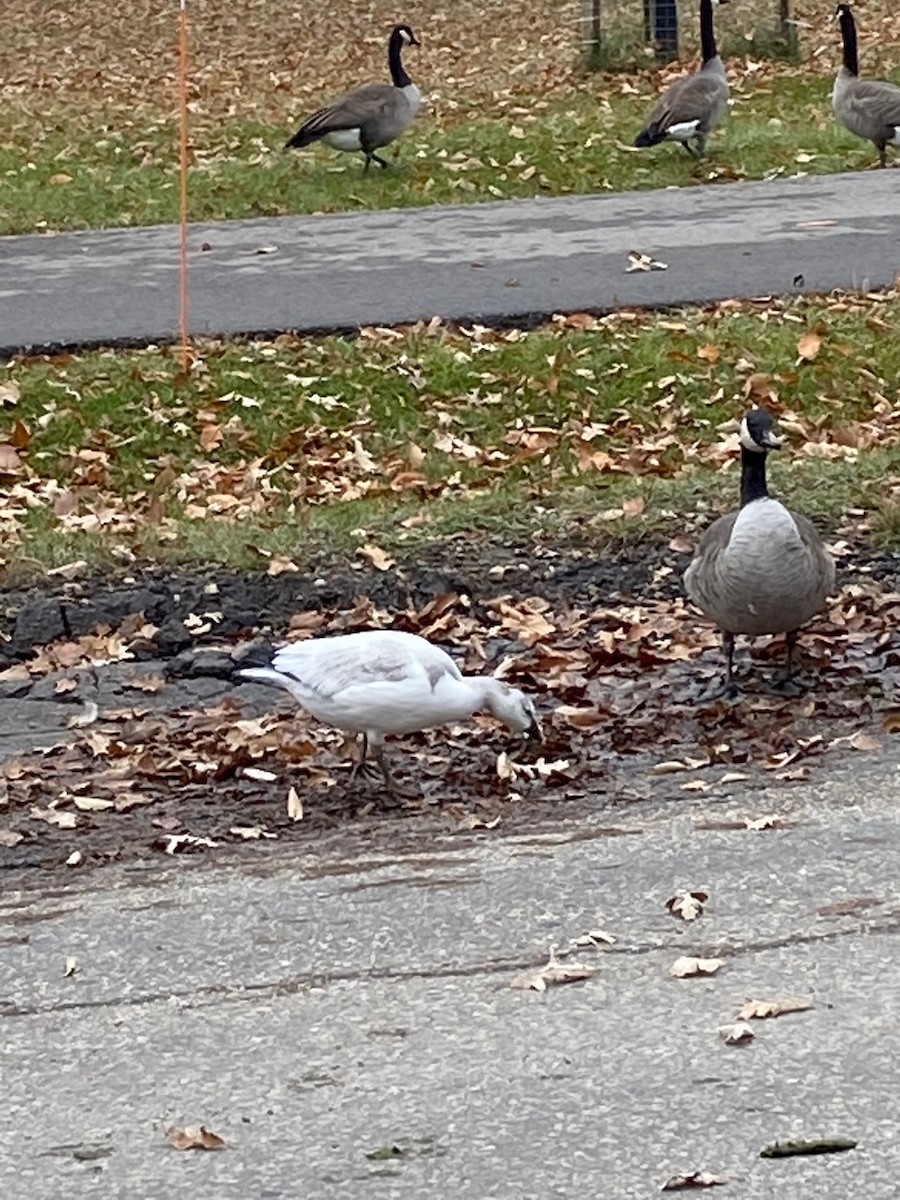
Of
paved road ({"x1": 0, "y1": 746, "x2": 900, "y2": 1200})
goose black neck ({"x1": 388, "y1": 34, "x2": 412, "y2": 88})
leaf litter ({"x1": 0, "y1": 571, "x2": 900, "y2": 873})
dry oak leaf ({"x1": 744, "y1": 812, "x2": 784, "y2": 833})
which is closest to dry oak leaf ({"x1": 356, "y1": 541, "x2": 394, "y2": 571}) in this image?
leaf litter ({"x1": 0, "y1": 571, "x2": 900, "y2": 873})

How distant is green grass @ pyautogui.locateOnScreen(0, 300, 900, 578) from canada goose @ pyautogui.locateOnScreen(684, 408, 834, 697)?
69.9 inches

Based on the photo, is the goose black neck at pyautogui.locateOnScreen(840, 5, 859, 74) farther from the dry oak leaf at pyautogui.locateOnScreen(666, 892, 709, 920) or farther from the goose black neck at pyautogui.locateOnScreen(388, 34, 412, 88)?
the dry oak leaf at pyautogui.locateOnScreen(666, 892, 709, 920)

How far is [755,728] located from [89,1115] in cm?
308

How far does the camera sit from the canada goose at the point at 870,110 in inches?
640

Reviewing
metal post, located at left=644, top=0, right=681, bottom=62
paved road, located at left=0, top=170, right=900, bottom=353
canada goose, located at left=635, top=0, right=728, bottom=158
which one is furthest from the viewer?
metal post, located at left=644, top=0, right=681, bottom=62

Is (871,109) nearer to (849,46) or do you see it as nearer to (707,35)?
(849,46)

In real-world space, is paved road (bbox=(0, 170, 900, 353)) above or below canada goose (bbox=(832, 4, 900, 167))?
below

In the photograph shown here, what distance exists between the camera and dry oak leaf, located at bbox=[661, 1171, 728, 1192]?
13.7ft

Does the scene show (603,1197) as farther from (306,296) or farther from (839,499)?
(306,296)

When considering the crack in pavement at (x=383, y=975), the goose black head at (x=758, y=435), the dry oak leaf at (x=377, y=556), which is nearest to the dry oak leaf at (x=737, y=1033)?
the crack in pavement at (x=383, y=975)

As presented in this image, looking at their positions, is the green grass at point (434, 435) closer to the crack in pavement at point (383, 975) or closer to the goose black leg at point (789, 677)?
the goose black leg at point (789, 677)

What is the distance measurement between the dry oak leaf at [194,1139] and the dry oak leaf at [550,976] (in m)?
0.94

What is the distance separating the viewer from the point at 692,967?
5.21 m

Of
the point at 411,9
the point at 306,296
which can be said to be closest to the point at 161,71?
the point at 411,9
